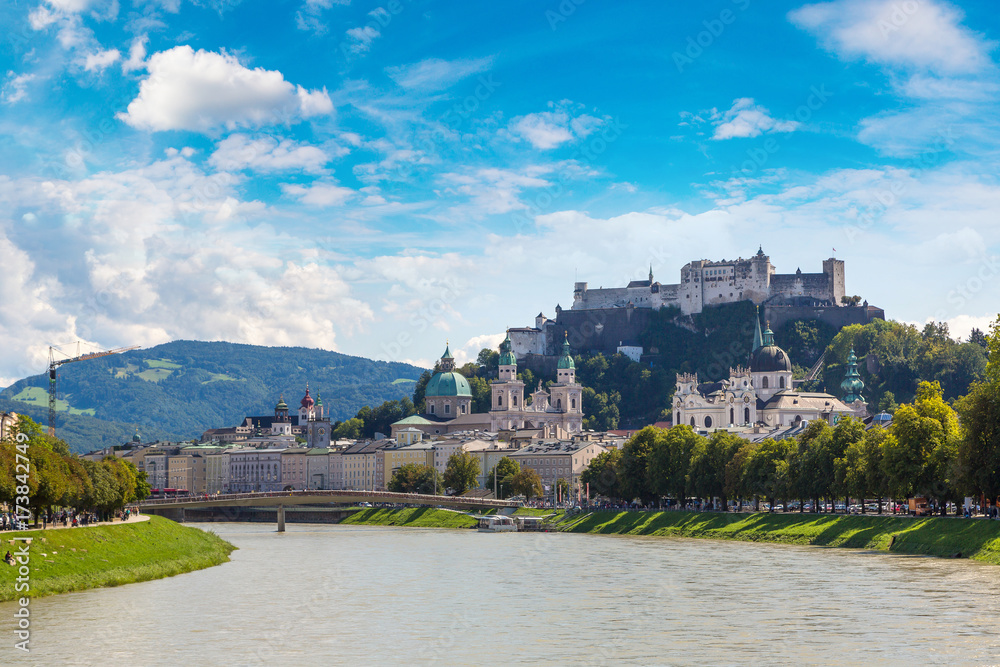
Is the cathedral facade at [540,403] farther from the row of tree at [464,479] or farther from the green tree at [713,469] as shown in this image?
the green tree at [713,469]

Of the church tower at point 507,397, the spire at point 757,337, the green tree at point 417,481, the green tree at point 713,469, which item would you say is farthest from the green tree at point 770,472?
the church tower at point 507,397

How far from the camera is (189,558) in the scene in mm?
52406

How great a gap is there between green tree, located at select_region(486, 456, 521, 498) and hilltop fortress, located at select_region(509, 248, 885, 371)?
54623 millimetres

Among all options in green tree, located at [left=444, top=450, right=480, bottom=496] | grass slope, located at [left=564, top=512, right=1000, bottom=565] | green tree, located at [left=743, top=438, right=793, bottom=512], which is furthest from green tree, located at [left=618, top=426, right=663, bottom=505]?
green tree, located at [left=444, top=450, right=480, bottom=496]

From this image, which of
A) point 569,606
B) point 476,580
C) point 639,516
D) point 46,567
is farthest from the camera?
point 639,516

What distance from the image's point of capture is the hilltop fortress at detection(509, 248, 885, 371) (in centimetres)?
15762

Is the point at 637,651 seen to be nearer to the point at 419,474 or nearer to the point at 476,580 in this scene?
the point at 476,580

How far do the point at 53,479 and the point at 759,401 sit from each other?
94461 mm

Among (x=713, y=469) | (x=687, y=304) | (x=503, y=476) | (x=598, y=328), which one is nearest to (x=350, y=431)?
(x=598, y=328)

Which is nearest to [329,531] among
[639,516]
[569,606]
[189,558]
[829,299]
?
A: [639,516]

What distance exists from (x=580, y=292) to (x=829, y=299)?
3335 centimetres

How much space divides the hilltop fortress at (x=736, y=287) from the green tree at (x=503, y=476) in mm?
55849

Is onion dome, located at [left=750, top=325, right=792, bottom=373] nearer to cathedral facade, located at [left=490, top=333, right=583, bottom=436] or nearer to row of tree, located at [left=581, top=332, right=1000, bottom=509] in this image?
cathedral facade, located at [left=490, top=333, right=583, bottom=436]

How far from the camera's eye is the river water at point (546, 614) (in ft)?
91.3
